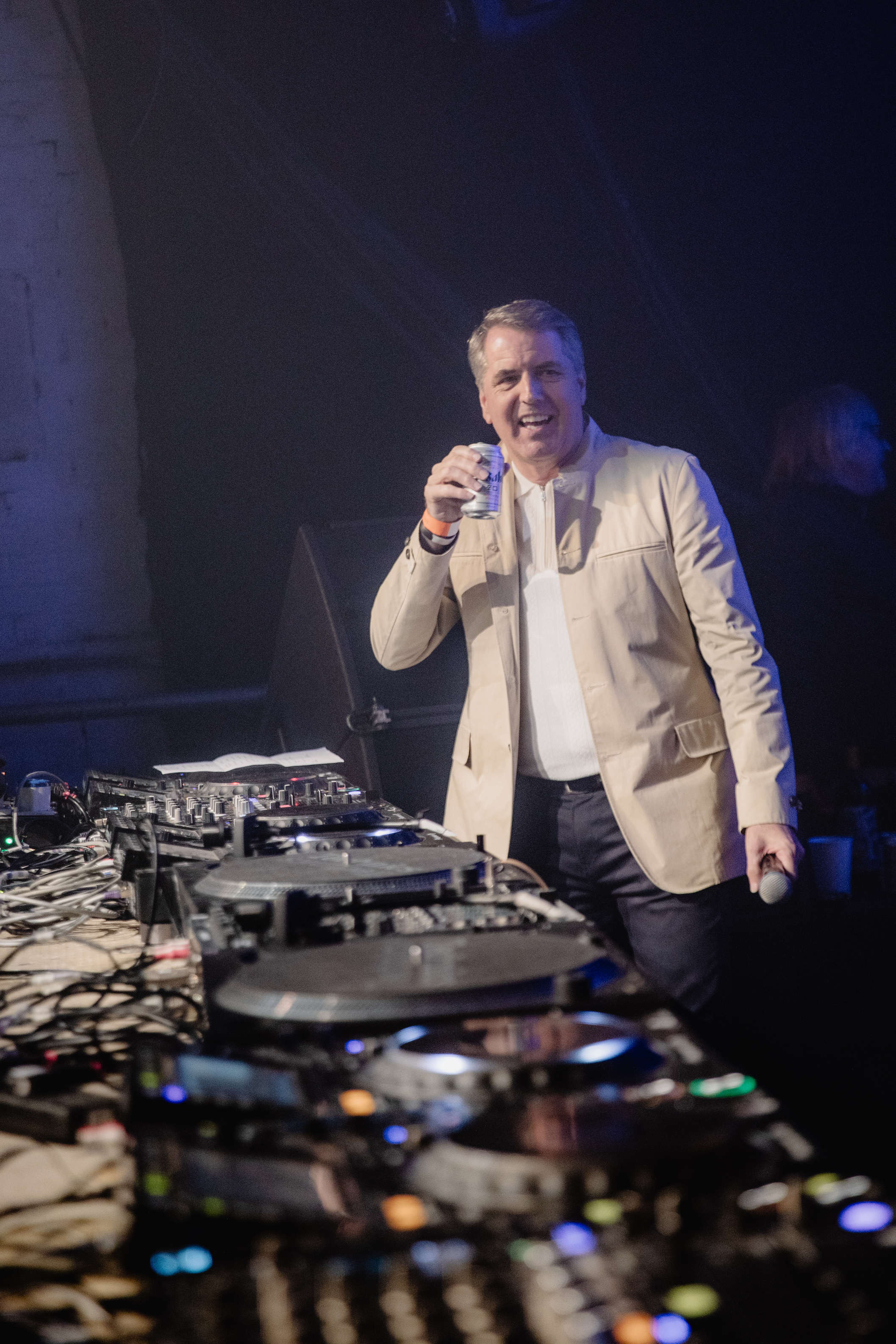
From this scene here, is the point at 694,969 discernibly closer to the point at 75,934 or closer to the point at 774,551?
the point at 75,934

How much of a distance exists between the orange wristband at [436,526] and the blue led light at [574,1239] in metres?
1.27

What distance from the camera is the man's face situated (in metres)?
1.70

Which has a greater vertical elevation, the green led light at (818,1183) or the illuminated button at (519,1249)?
the green led light at (818,1183)

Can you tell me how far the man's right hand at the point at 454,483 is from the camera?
148 centimetres

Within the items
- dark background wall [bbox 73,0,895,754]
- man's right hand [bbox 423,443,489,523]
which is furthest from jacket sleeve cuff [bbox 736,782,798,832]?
dark background wall [bbox 73,0,895,754]

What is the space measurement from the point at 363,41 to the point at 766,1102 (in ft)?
10.7

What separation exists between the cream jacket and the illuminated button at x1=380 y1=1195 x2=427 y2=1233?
3.62ft

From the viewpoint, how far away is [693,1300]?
41cm

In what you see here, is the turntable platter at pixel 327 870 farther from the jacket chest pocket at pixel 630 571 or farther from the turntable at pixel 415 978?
the jacket chest pocket at pixel 630 571

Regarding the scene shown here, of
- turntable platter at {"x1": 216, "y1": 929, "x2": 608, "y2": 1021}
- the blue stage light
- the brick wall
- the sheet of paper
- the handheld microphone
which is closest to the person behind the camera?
the blue stage light

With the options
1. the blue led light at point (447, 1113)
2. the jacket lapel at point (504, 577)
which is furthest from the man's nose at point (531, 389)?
the blue led light at point (447, 1113)

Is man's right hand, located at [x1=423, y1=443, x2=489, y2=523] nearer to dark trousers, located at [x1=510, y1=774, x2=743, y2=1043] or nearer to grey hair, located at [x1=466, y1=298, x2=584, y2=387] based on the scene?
grey hair, located at [x1=466, y1=298, x2=584, y2=387]

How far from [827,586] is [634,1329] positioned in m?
2.38

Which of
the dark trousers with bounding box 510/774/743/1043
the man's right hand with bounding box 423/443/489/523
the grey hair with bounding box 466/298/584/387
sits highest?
the grey hair with bounding box 466/298/584/387
